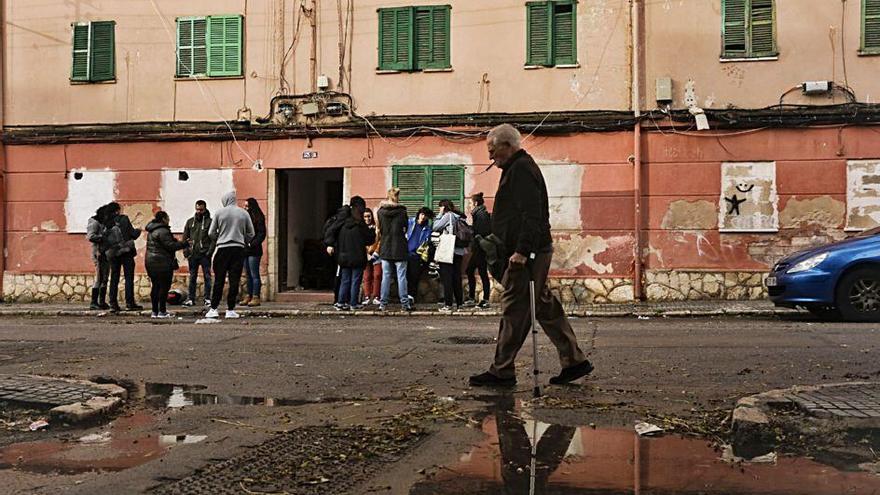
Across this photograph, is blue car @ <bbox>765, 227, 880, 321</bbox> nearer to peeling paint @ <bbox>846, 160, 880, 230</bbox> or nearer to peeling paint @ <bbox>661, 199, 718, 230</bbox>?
peeling paint @ <bbox>846, 160, 880, 230</bbox>

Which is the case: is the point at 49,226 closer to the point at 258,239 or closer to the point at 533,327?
the point at 258,239

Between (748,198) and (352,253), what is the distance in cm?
731

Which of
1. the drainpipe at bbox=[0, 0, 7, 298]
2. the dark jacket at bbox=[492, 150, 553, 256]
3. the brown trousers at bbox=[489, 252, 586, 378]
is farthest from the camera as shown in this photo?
the drainpipe at bbox=[0, 0, 7, 298]

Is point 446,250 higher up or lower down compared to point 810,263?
higher up

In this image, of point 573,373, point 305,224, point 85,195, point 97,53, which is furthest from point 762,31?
point 85,195

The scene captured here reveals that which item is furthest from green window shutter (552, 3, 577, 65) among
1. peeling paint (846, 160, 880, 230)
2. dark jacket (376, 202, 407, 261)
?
peeling paint (846, 160, 880, 230)

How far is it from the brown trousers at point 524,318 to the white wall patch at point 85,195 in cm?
1430

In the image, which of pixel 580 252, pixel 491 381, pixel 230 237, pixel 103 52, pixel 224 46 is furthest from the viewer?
pixel 103 52

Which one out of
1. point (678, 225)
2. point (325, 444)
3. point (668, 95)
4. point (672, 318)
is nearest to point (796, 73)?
point (668, 95)

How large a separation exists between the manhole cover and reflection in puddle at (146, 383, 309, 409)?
11.5 feet

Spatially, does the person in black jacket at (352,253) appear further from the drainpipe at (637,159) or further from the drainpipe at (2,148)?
the drainpipe at (2,148)

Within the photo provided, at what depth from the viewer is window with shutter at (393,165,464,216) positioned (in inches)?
717

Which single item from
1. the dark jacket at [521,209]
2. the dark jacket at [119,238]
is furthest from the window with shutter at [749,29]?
the dark jacket at [521,209]

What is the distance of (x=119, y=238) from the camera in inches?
606
